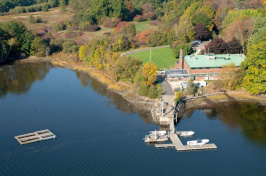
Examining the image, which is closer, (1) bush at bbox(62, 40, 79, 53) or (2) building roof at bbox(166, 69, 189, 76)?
(2) building roof at bbox(166, 69, 189, 76)

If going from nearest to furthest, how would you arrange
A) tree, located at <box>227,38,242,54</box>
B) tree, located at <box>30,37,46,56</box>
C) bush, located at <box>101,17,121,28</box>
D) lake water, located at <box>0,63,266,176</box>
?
1. lake water, located at <box>0,63,266,176</box>
2. tree, located at <box>227,38,242,54</box>
3. tree, located at <box>30,37,46,56</box>
4. bush, located at <box>101,17,121,28</box>

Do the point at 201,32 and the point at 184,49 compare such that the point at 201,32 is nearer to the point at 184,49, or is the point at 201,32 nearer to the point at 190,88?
the point at 184,49

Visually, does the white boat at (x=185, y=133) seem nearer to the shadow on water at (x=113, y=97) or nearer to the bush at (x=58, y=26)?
the shadow on water at (x=113, y=97)

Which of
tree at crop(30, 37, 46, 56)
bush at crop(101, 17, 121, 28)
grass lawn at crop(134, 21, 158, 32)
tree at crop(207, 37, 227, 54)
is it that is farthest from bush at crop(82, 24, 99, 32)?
tree at crop(207, 37, 227, 54)

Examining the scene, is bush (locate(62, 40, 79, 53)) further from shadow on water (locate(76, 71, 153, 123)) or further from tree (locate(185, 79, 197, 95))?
tree (locate(185, 79, 197, 95))

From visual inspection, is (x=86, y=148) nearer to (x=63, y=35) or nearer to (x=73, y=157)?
(x=73, y=157)

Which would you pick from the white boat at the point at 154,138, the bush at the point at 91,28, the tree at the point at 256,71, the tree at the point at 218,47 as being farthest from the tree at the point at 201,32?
the white boat at the point at 154,138

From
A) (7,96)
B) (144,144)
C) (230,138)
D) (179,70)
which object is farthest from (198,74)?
(7,96)
